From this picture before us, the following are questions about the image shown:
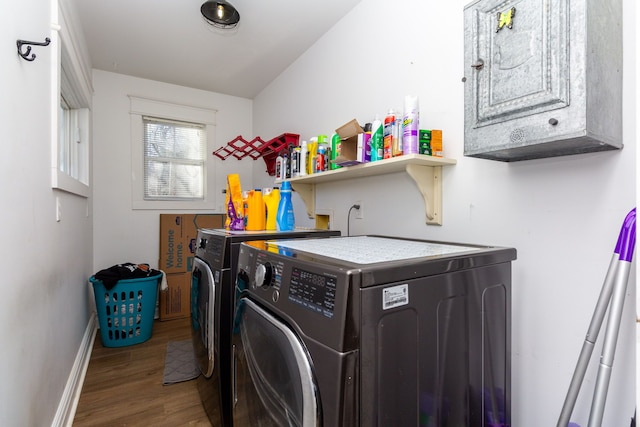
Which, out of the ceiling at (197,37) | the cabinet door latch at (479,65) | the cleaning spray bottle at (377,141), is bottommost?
the cleaning spray bottle at (377,141)

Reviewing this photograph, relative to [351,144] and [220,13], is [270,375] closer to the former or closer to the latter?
[351,144]

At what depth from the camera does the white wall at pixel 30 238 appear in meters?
0.97

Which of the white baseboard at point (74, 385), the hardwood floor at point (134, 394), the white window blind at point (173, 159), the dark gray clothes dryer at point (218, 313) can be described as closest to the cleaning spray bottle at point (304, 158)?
the dark gray clothes dryer at point (218, 313)

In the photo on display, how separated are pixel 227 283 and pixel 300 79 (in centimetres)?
196

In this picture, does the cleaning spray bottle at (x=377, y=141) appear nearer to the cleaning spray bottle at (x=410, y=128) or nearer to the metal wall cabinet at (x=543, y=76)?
the cleaning spray bottle at (x=410, y=128)

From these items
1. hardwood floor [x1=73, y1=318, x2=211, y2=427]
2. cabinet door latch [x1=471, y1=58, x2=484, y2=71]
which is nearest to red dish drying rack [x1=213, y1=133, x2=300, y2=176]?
cabinet door latch [x1=471, y1=58, x2=484, y2=71]

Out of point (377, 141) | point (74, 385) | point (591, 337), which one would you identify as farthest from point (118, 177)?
point (591, 337)

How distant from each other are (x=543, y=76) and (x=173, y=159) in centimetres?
344

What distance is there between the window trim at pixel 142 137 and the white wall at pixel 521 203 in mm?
2097

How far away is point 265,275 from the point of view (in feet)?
3.16

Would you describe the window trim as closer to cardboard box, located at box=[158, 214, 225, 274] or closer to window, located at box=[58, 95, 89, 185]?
cardboard box, located at box=[158, 214, 225, 274]

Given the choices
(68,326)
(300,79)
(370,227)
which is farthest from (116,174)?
(370,227)

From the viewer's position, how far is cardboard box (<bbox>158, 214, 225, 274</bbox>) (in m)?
3.34

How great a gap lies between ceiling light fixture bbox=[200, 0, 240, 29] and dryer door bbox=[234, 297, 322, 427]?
6.02 feet
